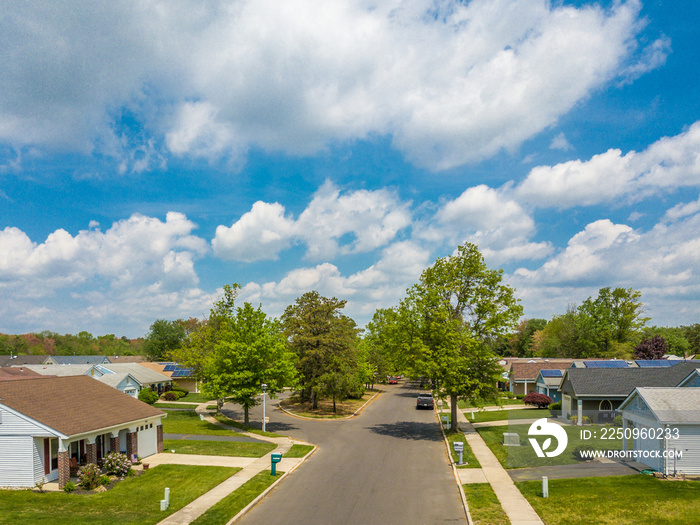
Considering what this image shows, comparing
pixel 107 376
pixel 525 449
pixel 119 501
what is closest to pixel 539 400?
pixel 525 449

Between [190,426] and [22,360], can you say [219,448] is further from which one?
[22,360]

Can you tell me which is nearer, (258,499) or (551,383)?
(258,499)

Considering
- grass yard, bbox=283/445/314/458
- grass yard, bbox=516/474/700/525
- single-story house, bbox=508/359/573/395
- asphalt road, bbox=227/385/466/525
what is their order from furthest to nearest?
single-story house, bbox=508/359/573/395 → grass yard, bbox=283/445/314/458 → asphalt road, bbox=227/385/466/525 → grass yard, bbox=516/474/700/525

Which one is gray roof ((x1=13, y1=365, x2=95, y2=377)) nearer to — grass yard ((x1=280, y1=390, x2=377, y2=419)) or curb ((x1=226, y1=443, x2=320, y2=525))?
grass yard ((x1=280, y1=390, x2=377, y2=419))

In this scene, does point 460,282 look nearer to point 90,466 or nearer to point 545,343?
point 90,466

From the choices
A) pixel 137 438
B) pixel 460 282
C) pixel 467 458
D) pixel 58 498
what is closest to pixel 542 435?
pixel 467 458

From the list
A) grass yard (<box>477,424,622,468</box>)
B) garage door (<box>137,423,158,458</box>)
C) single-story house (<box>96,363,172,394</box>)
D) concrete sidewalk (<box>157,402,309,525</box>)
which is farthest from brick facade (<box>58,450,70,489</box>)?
single-story house (<box>96,363,172,394</box>)
